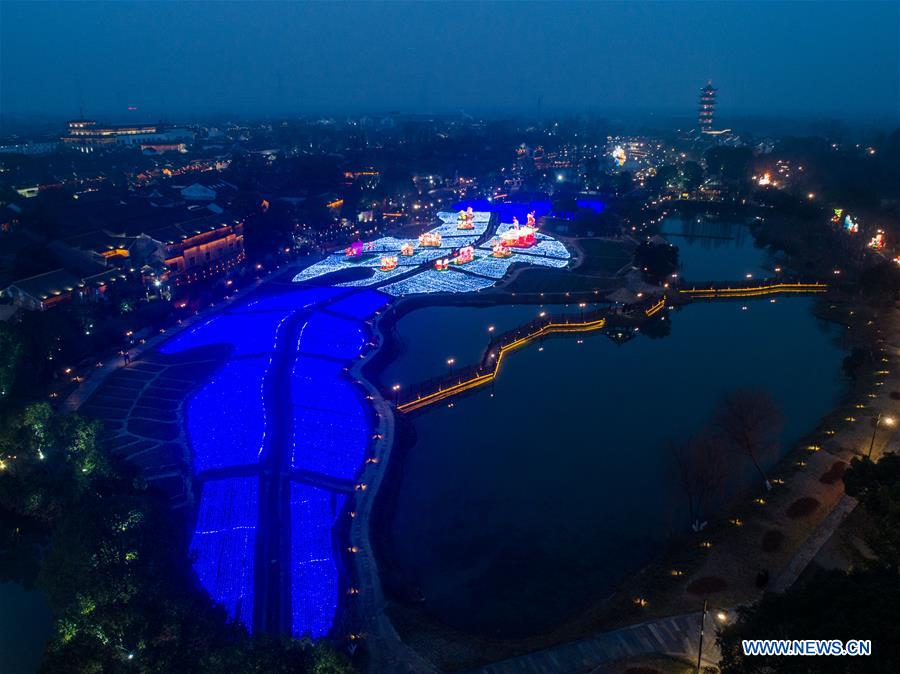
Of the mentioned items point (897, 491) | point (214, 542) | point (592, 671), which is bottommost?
point (214, 542)

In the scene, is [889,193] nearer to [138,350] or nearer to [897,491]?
[897,491]

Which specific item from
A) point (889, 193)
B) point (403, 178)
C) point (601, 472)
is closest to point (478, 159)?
point (403, 178)

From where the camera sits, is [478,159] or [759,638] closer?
[759,638]

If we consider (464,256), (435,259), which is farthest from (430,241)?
(464,256)

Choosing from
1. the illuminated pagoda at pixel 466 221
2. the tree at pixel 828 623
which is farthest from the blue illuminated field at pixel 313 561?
the illuminated pagoda at pixel 466 221

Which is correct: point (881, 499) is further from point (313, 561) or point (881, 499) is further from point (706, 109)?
point (706, 109)

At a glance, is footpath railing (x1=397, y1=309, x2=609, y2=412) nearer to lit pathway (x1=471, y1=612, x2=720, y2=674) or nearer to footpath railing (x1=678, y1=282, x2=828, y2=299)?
footpath railing (x1=678, y1=282, x2=828, y2=299)

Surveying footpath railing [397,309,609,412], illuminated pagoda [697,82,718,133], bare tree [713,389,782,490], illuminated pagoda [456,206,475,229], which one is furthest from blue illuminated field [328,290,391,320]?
illuminated pagoda [697,82,718,133]
